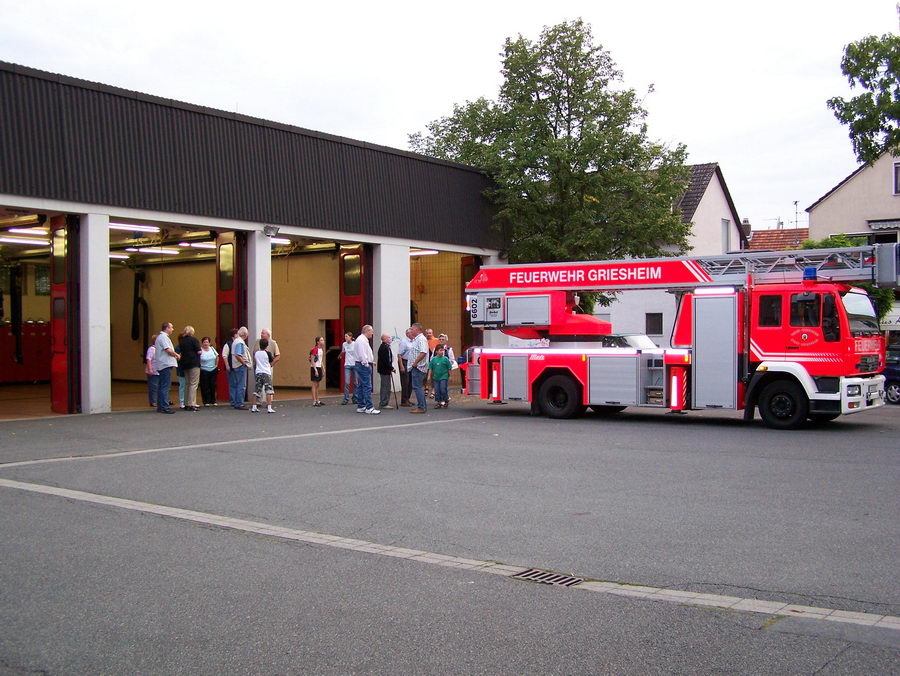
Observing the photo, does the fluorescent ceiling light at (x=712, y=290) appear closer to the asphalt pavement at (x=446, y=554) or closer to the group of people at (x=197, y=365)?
the asphalt pavement at (x=446, y=554)

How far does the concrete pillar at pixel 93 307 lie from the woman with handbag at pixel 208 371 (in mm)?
2498

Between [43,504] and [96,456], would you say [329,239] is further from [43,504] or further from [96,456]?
[43,504]

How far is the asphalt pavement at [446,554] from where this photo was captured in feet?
16.1

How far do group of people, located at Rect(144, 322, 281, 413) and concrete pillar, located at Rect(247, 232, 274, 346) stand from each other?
1316 millimetres

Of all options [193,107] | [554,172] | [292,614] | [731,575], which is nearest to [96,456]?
[292,614]

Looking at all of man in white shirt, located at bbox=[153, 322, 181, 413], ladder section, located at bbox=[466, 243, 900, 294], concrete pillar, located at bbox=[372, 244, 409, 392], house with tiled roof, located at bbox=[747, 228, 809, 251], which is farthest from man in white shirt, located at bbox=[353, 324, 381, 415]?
house with tiled roof, located at bbox=[747, 228, 809, 251]

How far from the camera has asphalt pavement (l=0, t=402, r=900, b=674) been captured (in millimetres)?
4922

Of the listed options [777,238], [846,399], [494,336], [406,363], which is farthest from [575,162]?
[777,238]

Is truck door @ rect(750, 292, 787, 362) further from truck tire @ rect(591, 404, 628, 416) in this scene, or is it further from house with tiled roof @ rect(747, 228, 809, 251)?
house with tiled roof @ rect(747, 228, 809, 251)

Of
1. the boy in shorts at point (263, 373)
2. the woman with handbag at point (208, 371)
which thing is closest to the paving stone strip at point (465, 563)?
the boy in shorts at point (263, 373)

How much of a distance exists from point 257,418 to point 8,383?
1652 cm

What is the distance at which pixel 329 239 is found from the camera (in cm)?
2402

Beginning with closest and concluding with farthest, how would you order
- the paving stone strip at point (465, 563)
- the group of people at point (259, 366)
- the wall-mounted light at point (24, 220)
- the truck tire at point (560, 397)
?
the paving stone strip at point (465, 563), the truck tire at point (560, 397), the group of people at point (259, 366), the wall-mounted light at point (24, 220)

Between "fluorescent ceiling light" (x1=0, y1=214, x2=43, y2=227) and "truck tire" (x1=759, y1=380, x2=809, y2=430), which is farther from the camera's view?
"fluorescent ceiling light" (x1=0, y1=214, x2=43, y2=227)
